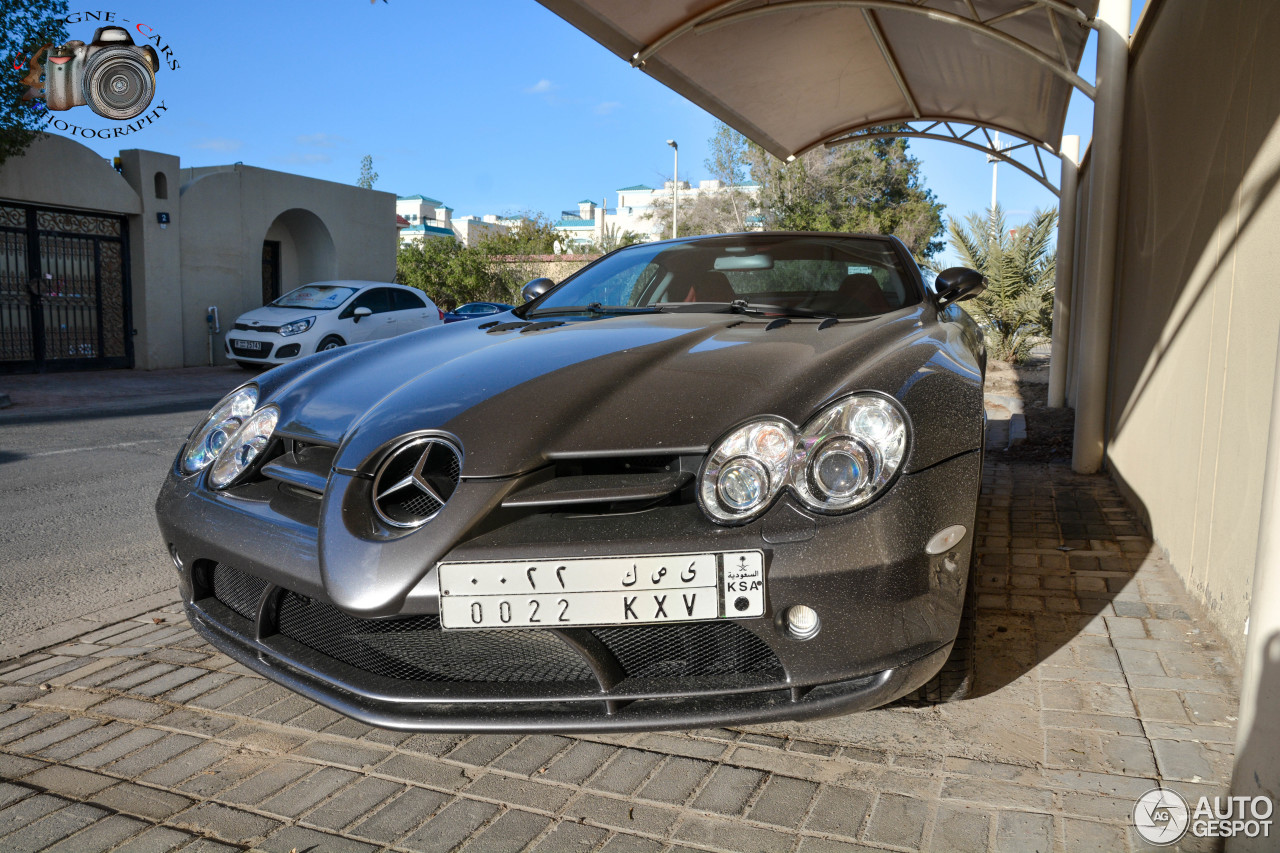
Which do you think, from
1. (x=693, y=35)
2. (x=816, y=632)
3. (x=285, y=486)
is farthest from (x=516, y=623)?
(x=693, y=35)

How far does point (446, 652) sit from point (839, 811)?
2.98 feet

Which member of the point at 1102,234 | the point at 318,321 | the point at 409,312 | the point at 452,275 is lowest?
the point at 318,321

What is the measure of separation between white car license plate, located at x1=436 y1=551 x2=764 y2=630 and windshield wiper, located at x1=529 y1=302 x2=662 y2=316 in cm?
150

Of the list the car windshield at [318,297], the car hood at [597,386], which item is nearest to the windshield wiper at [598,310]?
the car hood at [597,386]

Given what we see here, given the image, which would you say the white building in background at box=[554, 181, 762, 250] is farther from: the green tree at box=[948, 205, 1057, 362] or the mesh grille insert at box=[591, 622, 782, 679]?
the mesh grille insert at box=[591, 622, 782, 679]

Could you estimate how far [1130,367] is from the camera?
5.31 meters

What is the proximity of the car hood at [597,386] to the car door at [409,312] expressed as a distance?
1345 cm

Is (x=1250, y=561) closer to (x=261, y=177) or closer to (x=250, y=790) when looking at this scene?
(x=250, y=790)

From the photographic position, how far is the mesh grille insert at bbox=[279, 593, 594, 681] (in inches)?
77.4

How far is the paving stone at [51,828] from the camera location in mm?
1904

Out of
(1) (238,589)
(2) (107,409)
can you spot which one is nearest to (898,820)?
(1) (238,589)

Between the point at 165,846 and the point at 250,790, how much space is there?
0.80ft

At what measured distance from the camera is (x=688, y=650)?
6.36 feet

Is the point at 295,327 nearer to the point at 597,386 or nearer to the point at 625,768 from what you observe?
the point at 597,386
